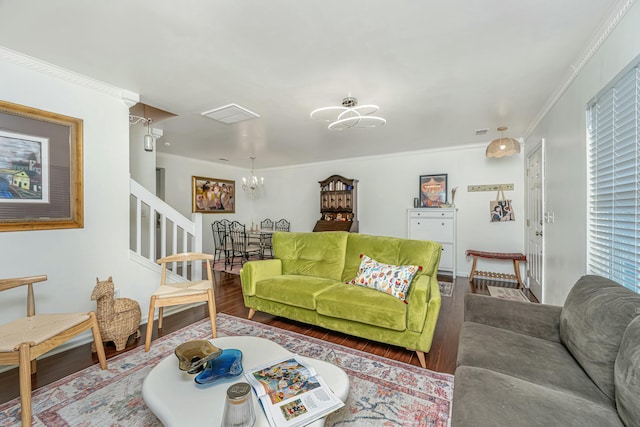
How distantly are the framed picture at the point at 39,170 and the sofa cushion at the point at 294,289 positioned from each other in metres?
1.80

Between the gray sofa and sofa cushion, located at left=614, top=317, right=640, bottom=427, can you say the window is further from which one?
sofa cushion, located at left=614, top=317, right=640, bottom=427

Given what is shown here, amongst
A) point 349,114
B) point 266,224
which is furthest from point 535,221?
point 266,224

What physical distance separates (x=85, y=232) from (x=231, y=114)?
197 centimetres

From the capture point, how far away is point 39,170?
222 centimetres

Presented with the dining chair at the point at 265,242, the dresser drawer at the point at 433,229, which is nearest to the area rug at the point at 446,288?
the dresser drawer at the point at 433,229

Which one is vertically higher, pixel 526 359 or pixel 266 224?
pixel 266 224

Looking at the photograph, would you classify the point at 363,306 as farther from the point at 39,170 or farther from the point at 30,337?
the point at 39,170

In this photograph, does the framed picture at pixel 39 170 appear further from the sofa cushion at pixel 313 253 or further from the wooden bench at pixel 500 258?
the wooden bench at pixel 500 258

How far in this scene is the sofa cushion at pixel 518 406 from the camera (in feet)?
3.02

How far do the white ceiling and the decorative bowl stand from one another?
198 centimetres

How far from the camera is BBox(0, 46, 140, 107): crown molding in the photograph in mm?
2072

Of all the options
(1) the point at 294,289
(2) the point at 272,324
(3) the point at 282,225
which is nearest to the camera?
(1) the point at 294,289

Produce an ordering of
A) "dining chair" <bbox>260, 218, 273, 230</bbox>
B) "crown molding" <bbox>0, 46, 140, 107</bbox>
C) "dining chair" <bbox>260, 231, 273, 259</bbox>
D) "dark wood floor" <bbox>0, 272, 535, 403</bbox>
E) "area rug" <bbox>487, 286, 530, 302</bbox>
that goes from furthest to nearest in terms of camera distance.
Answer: "dining chair" <bbox>260, 218, 273, 230</bbox> → "dining chair" <bbox>260, 231, 273, 259</bbox> → "area rug" <bbox>487, 286, 530, 302</bbox> → "crown molding" <bbox>0, 46, 140, 107</bbox> → "dark wood floor" <bbox>0, 272, 535, 403</bbox>

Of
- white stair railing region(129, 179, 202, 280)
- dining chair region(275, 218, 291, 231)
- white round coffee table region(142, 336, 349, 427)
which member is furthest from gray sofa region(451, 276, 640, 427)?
dining chair region(275, 218, 291, 231)
